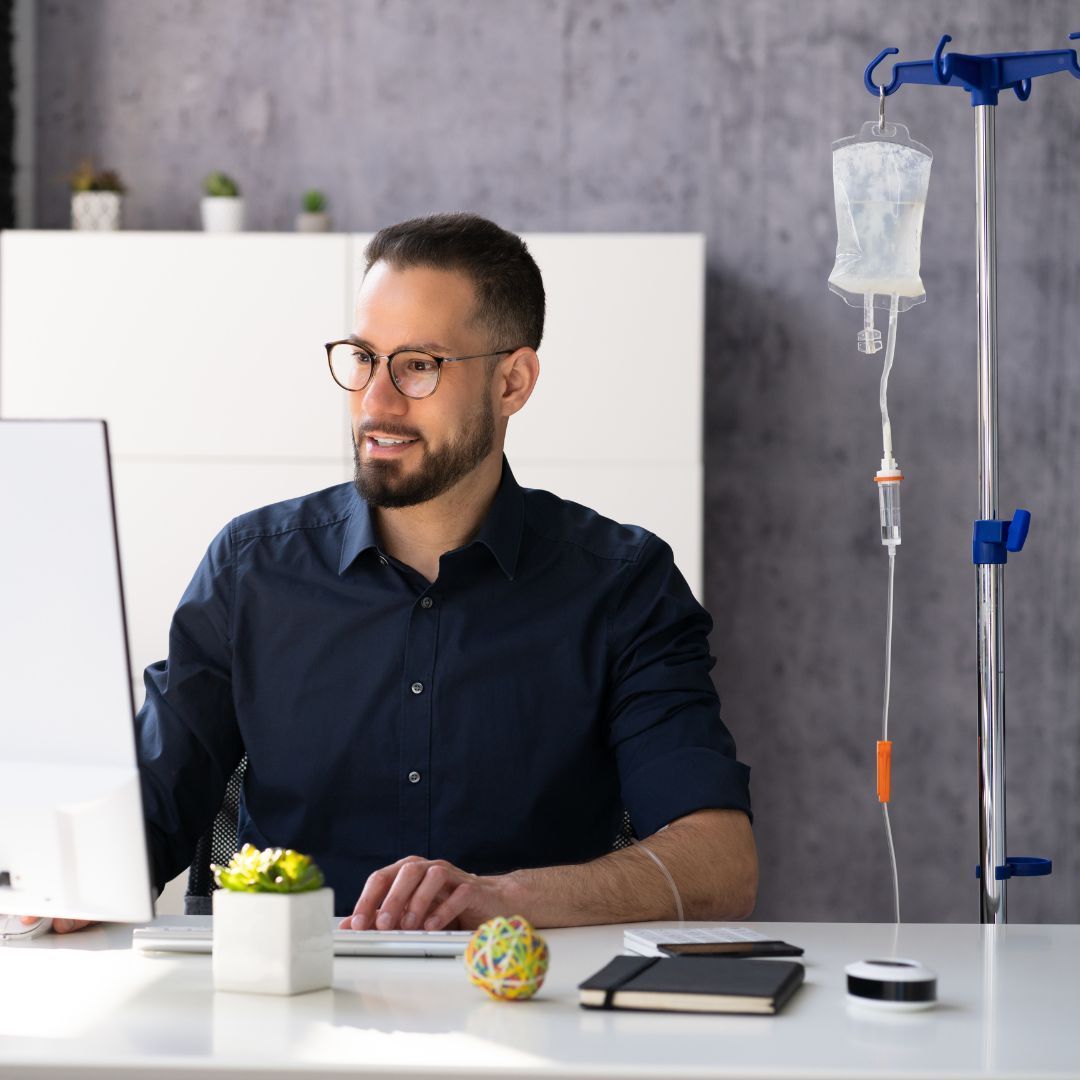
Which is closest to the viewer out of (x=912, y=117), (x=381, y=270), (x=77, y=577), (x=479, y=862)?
(x=77, y=577)

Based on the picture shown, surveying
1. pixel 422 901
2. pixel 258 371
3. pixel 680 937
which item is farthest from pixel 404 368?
pixel 258 371

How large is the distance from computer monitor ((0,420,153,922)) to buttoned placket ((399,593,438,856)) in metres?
0.73

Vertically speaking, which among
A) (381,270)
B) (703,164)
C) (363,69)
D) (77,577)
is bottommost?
(77,577)

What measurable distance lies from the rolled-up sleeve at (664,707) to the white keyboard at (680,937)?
0.33 m

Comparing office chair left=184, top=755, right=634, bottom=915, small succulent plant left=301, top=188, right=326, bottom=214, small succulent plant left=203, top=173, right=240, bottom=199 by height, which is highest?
small succulent plant left=203, top=173, right=240, bottom=199

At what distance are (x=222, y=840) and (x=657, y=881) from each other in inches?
23.3

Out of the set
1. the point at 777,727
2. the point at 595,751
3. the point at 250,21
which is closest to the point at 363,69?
the point at 250,21

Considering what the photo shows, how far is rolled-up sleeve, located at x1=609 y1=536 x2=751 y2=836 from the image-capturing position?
183 cm

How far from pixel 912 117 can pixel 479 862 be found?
2.68 metres

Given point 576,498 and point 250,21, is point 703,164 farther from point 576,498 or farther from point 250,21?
point 250,21

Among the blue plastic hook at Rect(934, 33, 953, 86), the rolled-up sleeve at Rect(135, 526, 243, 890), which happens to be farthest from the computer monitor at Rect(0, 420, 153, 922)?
the blue plastic hook at Rect(934, 33, 953, 86)

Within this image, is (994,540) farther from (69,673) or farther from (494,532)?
(69,673)

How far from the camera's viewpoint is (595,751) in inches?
77.6

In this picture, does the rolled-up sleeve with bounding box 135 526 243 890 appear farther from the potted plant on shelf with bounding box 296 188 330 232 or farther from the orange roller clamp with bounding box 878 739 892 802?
the potted plant on shelf with bounding box 296 188 330 232
